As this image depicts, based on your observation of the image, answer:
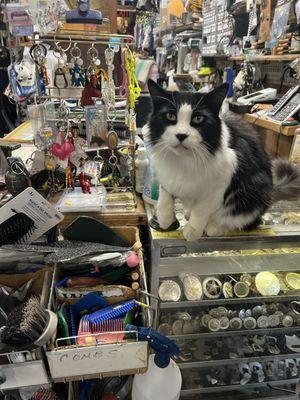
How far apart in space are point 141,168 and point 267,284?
653mm

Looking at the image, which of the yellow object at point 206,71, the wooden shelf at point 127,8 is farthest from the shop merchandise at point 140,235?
the wooden shelf at point 127,8

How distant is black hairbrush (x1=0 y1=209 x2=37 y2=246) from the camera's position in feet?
2.83

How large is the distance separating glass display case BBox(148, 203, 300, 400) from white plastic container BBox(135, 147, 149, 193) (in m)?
0.34

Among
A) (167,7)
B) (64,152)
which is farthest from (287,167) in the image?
(167,7)

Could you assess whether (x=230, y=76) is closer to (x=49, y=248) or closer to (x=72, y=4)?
(x=72, y=4)

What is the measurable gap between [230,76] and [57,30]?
157 centimetres

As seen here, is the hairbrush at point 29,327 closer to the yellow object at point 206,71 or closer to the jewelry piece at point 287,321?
the jewelry piece at point 287,321

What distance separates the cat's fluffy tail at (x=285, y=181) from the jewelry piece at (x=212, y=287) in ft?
1.20

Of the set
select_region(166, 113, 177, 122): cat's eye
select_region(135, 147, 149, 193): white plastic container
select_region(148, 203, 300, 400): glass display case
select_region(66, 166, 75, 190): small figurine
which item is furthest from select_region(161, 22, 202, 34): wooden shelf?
select_region(166, 113, 177, 122): cat's eye

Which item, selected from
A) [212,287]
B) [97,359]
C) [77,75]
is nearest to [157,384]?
[97,359]

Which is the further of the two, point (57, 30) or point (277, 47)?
point (277, 47)

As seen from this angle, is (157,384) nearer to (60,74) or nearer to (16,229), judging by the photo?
(16,229)

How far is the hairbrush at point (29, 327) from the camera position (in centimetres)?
63

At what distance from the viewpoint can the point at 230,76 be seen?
2287 millimetres
